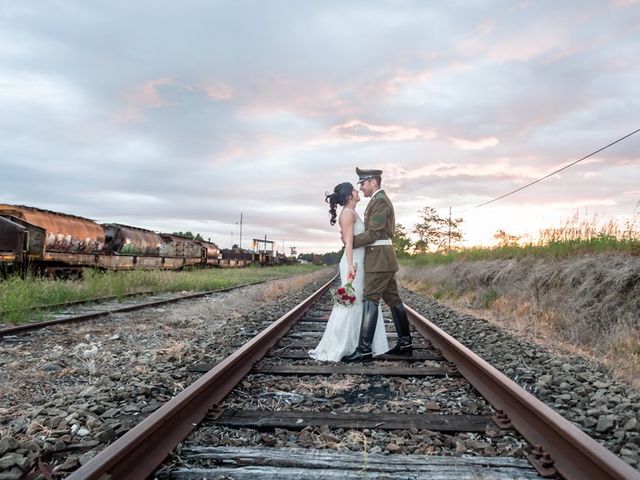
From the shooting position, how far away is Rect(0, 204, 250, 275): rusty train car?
13406mm

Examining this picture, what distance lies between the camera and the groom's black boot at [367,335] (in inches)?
194

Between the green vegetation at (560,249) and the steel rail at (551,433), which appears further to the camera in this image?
the green vegetation at (560,249)

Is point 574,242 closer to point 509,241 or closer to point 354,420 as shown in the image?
point 509,241

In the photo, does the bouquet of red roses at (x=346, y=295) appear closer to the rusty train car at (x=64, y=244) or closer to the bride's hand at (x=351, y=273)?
the bride's hand at (x=351, y=273)

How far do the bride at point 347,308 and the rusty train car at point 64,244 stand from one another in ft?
38.7

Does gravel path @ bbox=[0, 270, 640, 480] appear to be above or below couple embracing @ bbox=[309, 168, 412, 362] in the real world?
below

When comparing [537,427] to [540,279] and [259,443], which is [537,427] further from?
[540,279]

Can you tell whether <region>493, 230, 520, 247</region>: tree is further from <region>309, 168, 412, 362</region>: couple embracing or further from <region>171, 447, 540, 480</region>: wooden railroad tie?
<region>171, 447, 540, 480</region>: wooden railroad tie

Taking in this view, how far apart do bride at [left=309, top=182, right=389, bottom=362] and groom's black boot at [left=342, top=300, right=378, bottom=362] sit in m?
A: 0.11

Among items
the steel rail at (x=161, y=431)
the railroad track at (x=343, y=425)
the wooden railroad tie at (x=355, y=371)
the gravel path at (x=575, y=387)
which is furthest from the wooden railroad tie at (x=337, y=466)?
the wooden railroad tie at (x=355, y=371)

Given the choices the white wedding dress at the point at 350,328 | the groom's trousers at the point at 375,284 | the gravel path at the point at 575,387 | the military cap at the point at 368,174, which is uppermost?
the military cap at the point at 368,174

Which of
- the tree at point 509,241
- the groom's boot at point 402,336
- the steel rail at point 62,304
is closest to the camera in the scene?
the groom's boot at point 402,336

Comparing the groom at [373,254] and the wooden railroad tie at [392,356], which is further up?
the groom at [373,254]

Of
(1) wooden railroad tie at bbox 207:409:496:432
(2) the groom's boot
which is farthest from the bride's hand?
(1) wooden railroad tie at bbox 207:409:496:432
